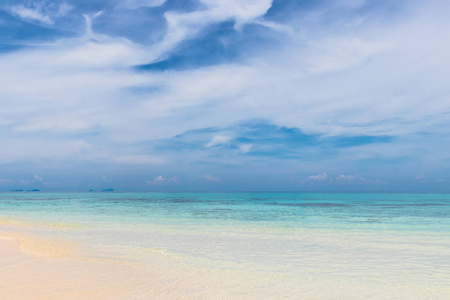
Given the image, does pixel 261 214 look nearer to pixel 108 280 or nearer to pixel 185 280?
pixel 185 280

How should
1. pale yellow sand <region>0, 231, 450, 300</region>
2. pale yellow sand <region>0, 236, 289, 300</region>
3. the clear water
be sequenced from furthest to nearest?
1. the clear water
2. pale yellow sand <region>0, 231, 450, 300</region>
3. pale yellow sand <region>0, 236, 289, 300</region>

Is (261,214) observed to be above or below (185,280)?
below

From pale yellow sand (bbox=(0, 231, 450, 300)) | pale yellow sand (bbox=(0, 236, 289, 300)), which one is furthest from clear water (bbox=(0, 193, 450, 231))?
pale yellow sand (bbox=(0, 236, 289, 300))

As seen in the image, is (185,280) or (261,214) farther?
(261,214)

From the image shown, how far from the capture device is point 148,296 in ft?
22.3

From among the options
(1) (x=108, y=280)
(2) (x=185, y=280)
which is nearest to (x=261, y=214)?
(2) (x=185, y=280)

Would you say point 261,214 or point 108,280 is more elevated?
A: point 108,280

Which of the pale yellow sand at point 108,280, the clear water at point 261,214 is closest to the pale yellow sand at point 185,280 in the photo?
the pale yellow sand at point 108,280

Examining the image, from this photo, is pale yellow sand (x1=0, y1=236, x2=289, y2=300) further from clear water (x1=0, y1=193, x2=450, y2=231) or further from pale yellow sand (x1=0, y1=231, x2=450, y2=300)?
clear water (x1=0, y1=193, x2=450, y2=231)

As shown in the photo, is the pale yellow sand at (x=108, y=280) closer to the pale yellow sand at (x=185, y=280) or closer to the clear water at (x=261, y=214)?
the pale yellow sand at (x=185, y=280)

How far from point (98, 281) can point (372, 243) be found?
34.5 ft

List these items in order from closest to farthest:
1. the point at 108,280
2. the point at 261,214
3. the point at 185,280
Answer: the point at 108,280 → the point at 185,280 → the point at 261,214

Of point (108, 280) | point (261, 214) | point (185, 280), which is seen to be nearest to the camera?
point (108, 280)

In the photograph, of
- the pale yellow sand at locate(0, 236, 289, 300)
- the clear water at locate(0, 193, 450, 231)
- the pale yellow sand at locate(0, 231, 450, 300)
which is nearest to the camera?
the pale yellow sand at locate(0, 236, 289, 300)
